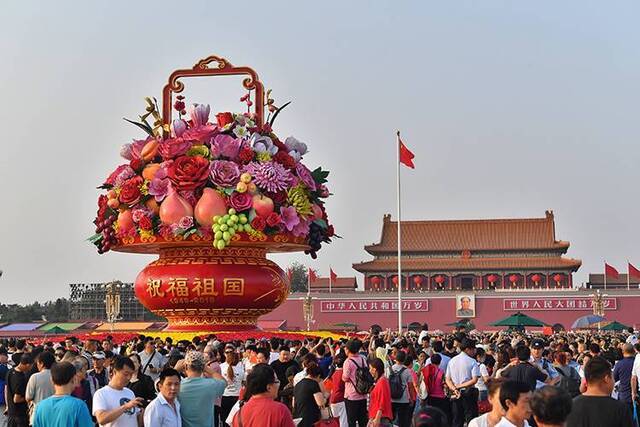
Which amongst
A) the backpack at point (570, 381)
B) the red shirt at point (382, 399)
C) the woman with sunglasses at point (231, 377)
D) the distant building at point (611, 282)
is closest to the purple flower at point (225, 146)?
the woman with sunglasses at point (231, 377)

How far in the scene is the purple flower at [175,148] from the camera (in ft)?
66.2

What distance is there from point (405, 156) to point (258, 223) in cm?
1415

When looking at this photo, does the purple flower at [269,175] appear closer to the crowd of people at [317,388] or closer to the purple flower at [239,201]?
the purple flower at [239,201]

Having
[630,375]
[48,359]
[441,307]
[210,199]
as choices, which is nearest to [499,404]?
[48,359]

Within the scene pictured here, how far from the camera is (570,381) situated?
1043cm

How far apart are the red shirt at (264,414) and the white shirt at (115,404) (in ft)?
3.58

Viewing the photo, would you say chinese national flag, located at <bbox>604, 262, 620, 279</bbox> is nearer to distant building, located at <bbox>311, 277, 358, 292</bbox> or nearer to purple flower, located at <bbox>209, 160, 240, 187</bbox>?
distant building, located at <bbox>311, 277, 358, 292</bbox>

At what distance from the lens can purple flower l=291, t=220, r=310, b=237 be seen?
2062 centimetres

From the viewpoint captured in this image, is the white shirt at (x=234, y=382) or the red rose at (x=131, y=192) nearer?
the white shirt at (x=234, y=382)

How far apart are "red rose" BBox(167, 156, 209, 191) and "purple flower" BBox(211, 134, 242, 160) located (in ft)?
1.02

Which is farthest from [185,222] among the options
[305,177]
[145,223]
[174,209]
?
[305,177]

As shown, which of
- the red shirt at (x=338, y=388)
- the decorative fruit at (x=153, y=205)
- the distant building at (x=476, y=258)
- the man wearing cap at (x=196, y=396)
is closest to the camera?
the man wearing cap at (x=196, y=396)

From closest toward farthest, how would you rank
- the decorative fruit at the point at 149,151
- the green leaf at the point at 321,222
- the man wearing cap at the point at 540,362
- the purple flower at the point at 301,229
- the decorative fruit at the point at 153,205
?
the man wearing cap at the point at 540,362 → the decorative fruit at the point at 153,205 → the purple flower at the point at 301,229 → the decorative fruit at the point at 149,151 → the green leaf at the point at 321,222

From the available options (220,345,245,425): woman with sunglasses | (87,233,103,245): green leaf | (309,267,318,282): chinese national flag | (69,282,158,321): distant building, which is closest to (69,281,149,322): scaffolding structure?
(69,282,158,321): distant building
